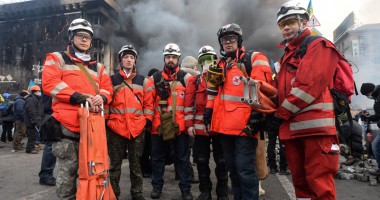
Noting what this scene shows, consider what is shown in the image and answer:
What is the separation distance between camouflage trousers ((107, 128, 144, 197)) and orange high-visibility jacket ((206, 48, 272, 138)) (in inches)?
43.9

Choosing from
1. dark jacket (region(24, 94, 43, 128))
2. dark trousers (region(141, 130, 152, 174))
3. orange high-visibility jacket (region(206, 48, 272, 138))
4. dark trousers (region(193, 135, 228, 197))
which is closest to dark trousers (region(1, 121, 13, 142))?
dark jacket (region(24, 94, 43, 128))

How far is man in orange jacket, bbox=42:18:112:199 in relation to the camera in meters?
2.69

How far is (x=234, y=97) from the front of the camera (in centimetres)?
287

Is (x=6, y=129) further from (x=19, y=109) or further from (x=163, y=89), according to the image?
(x=163, y=89)

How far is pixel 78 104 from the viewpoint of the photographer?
2.79 metres

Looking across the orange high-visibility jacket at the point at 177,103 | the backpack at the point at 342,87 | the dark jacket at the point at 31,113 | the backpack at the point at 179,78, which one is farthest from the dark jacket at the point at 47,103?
the dark jacket at the point at 31,113

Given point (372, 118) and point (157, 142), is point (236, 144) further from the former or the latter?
point (372, 118)

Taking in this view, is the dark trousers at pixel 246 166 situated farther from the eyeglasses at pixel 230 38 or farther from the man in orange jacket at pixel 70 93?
the man in orange jacket at pixel 70 93

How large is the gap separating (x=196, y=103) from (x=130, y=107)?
84 centimetres

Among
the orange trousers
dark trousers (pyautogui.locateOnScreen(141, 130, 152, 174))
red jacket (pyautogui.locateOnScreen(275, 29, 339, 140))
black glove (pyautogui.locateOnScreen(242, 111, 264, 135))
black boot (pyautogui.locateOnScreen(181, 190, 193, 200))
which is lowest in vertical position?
black boot (pyautogui.locateOnScreen(181, 190, 193, 200))

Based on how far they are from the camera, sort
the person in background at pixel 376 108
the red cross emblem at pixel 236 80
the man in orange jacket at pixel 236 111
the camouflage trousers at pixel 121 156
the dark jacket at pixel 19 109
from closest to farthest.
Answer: the man in orange jacket at pixel 236 111
the red cross emblem at pixel 236 80
the camouflage trousers at pixel 121 156
the person in background at pixel 376 108
the dark jacket at pixel 19 109

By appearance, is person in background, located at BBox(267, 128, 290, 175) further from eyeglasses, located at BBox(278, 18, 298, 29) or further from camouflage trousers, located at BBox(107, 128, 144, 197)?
eyeglasses, located at BBox(278, 18, 298, 29)

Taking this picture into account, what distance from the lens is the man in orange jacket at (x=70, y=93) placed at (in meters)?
2.69

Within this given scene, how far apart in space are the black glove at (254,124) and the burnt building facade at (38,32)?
24892 millimetres
